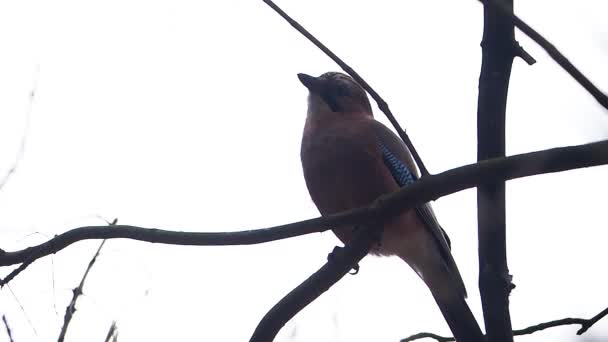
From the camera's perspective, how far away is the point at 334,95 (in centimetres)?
666

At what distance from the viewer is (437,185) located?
111 inches

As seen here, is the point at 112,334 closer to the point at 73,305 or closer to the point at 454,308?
the point at 73,305

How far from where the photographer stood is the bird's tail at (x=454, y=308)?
487 centimetres

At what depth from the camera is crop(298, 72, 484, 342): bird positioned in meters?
5.53

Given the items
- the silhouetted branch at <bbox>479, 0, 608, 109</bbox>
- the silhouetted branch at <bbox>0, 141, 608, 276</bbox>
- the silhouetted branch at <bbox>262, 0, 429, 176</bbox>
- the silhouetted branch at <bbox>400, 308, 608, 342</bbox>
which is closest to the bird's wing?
the silhouetted branch at <bbox>400, 308, 608, 342</bbox>

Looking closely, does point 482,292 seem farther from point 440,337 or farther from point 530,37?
point 530,37

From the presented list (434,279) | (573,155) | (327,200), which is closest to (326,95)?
(327,200)

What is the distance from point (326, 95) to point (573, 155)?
4.36 m

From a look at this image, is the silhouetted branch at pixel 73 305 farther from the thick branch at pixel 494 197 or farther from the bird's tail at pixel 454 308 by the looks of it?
the bird's tail at pixel 454 308

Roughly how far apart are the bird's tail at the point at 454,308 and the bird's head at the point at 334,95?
1608mm

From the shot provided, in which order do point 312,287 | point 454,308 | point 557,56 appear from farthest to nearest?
1. point 454,308
2. point 312,287
3. point 557,56

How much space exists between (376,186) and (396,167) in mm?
343

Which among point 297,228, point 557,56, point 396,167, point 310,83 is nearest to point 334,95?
point 310,83

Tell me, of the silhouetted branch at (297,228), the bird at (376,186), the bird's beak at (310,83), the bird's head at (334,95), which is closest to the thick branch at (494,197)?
the silhouetted branch at (297,228)
